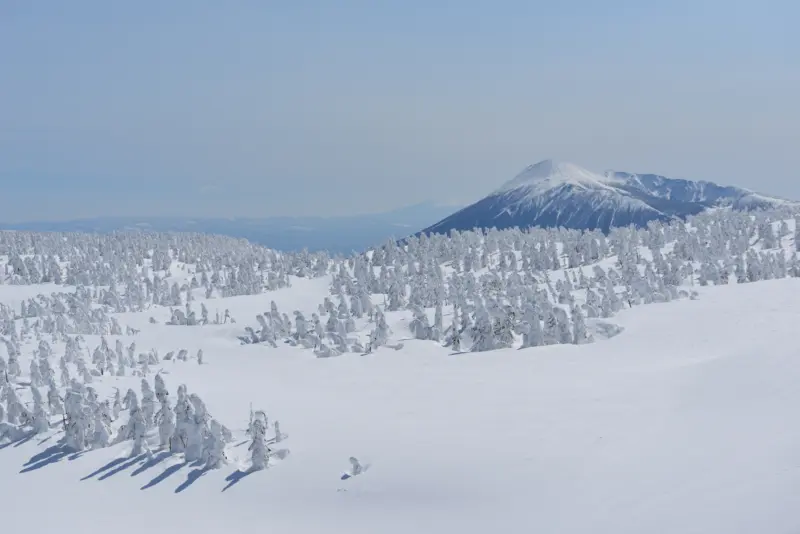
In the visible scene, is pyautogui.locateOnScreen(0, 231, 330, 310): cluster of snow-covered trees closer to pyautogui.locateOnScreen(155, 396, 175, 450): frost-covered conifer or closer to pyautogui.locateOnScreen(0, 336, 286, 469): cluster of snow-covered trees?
pyautogui.locateOnScreen(0, 336, 286, 469): cluster of snow-covered trees

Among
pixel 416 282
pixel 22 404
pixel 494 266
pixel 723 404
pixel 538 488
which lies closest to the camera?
pixel 538 488

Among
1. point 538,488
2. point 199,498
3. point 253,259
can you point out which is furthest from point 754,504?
point 253,259

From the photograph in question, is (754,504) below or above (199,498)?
above

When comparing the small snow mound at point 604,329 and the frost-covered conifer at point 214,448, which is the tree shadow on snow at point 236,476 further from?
the small snow mound at point 604,329

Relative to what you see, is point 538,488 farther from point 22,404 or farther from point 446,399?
point 22,404

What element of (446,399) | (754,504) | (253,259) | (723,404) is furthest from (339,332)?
(253,259)

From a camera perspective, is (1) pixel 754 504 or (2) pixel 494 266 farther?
(2) pixel 494 266

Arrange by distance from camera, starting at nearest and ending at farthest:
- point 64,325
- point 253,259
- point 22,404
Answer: point 22,404
point 64,325
point 253,259
